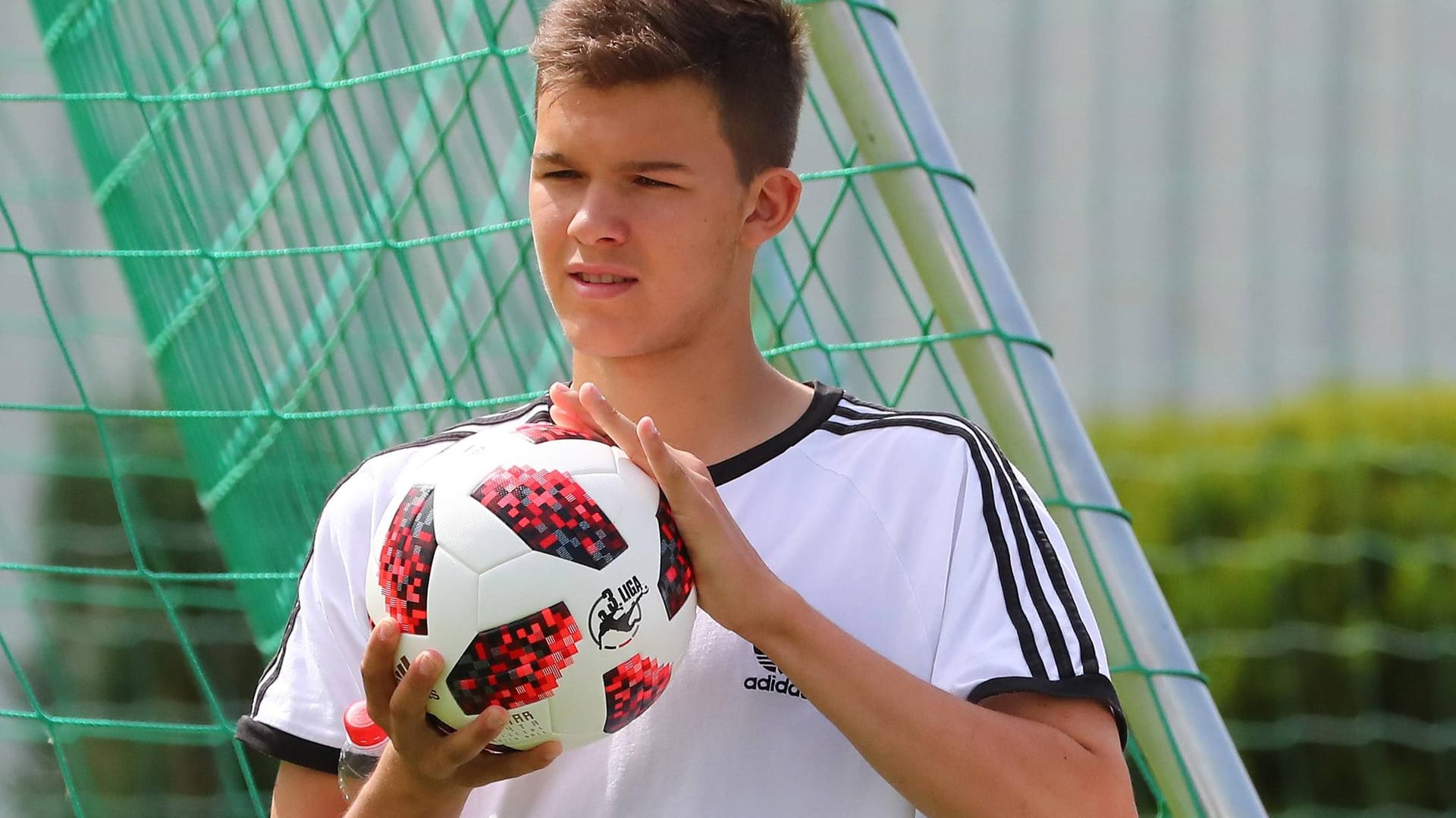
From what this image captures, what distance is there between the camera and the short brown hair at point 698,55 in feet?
5.32

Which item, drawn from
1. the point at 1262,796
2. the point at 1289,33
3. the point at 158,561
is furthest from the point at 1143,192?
the point at 158,561

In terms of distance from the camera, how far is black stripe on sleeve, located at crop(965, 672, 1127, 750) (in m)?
1.48

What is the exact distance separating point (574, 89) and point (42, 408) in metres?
1.75

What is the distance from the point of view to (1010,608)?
1.53 m

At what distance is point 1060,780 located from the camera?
1.45 m

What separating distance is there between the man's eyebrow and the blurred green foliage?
15.1ft

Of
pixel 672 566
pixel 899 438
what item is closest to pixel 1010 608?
pixel 899 438

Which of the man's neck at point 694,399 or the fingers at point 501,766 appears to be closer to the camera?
the fingers at point 501,766

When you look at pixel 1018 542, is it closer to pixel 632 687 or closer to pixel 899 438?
pixel 899 438

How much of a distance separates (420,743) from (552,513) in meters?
0.22

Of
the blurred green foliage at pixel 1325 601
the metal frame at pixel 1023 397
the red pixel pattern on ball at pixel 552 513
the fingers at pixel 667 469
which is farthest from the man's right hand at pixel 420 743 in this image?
the blurred green foliage at pixel 1325 601

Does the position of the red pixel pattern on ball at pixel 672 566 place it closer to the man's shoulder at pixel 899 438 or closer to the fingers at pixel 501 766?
the fingers at pixel 501 766

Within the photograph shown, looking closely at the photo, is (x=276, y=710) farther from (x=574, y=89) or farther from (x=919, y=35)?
(x=919, y=35)

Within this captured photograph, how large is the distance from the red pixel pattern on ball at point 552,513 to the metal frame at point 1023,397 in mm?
894
